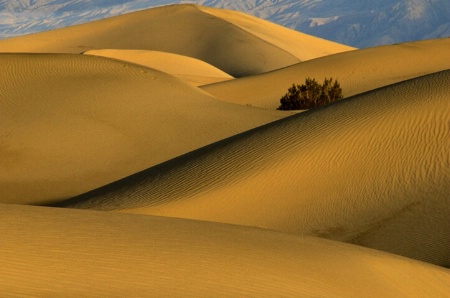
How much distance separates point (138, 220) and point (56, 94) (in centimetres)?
1518

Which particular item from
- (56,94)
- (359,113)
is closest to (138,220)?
(359,113)

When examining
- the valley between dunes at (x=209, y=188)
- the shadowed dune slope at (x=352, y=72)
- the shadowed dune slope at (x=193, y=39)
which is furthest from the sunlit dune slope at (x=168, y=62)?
the valley between dunes at (x=209, y=188)

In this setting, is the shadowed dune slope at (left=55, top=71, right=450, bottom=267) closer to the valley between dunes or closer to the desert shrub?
the valley between dunes

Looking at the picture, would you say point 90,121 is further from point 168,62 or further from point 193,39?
point 193,39

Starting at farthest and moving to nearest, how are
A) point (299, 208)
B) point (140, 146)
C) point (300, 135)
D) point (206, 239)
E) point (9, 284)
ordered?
point (140, 146) → point (300, 135) → point (299, 208) → point (206, 239) → point (9, 284)

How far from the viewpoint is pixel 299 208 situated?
1424cm

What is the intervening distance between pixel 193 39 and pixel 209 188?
214 feet

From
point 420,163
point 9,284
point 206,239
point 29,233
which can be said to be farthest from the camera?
point 420,163

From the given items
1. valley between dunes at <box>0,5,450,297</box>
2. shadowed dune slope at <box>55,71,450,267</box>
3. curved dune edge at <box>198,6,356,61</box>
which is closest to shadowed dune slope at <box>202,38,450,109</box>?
valley between dunes at <box>0,5,450,297</box>

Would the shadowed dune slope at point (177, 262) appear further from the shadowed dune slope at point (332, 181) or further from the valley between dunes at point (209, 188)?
the shadowed dune slope at point (332, 181)

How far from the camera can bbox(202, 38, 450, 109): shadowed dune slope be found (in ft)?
119

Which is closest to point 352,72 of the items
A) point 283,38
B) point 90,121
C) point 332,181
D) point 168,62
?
point 90,121

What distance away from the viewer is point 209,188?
48.5 ft

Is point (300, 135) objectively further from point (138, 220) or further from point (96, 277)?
point (96, 277)
